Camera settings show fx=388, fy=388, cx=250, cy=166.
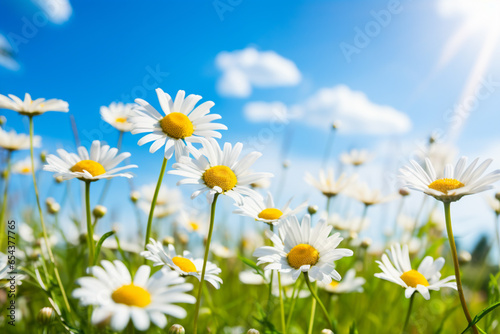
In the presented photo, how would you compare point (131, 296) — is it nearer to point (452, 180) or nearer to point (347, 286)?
point (452, 180)

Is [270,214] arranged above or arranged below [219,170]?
below

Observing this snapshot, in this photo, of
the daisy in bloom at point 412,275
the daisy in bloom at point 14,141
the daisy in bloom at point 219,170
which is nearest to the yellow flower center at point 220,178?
the daisy in bloom at point 219,170

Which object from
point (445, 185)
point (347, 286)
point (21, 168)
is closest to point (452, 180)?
point (445, 185)

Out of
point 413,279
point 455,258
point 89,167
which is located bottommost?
point 413,279

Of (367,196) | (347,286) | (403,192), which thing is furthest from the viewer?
(403,192)

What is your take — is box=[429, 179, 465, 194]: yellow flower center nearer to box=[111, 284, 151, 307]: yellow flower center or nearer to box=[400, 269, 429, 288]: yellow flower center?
box=[400, 269, 429, 288]: yellow flower center

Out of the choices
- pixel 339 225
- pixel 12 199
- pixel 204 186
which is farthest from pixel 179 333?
pixel 12 199

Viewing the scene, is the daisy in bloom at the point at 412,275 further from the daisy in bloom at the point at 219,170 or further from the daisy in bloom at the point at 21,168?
the daisy in bloom at the point at 21,168

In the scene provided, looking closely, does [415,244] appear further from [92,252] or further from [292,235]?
[92,252]
